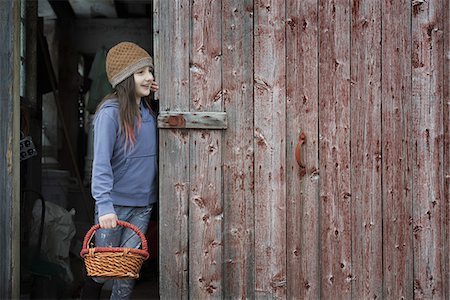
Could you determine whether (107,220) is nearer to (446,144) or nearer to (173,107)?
(173,107)

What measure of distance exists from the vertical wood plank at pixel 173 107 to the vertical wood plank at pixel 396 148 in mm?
1074

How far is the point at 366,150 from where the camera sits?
4285 millimetres

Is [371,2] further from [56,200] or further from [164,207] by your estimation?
[56,200]

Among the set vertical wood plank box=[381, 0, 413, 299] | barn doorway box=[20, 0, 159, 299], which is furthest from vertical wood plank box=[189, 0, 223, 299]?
barn doorway box=[20, 0, 159, 299]

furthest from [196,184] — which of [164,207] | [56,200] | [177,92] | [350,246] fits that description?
[56,200]

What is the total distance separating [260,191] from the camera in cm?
424

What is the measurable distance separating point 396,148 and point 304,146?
0.50 m

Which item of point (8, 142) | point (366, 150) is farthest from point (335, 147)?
point (8, 142)

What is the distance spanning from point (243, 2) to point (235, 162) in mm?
857

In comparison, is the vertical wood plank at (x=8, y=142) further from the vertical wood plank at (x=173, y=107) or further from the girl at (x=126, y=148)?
the vertical wood plank at (x=173, y=107)

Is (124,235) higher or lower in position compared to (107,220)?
lower

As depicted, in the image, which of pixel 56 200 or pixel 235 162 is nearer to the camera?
pixel 235 162

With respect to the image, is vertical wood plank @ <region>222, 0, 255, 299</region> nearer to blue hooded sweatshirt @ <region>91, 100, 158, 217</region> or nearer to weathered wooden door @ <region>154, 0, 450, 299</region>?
weathered wooden door @ <region>154, 0, 450, 299</region>

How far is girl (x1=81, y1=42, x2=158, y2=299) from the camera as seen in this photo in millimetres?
4141
